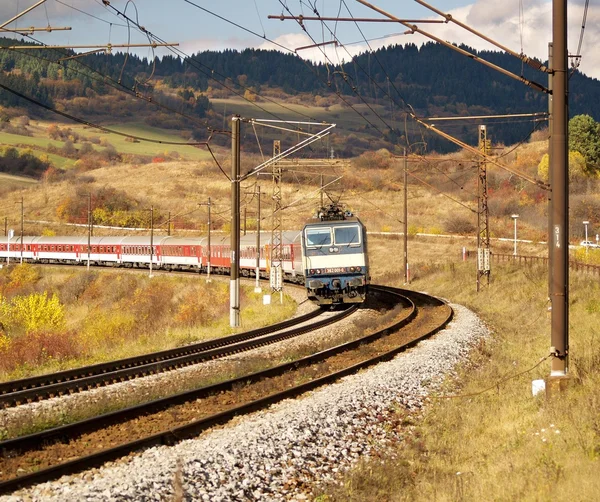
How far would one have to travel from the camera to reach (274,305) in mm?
37594

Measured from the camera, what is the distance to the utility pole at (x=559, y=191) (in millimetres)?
12172

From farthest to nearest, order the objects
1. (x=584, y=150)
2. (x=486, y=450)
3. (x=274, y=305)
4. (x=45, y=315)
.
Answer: (x=584, y=150) < (x=45, y=315) < (x=274, y=305) < (x=486, y=450)

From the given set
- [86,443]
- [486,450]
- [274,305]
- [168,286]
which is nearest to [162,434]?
[86,443]

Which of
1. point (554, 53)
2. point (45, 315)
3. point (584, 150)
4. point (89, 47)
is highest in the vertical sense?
point (584, 150)

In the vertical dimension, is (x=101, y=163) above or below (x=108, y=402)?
above

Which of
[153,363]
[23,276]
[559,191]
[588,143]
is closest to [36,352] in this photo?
[153,363]

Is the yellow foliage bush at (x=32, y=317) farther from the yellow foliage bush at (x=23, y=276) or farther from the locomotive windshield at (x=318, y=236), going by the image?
the yellow foliage bush at (x=23, y=276)

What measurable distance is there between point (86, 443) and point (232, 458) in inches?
91.8

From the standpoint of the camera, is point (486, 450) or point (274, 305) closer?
point (486, 450)

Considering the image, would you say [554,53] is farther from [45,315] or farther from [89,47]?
[45,315]

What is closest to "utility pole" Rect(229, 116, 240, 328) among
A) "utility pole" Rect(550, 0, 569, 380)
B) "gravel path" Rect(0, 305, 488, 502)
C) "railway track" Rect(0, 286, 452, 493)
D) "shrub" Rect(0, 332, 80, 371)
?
"shrub" Rect(0, 332, 80, 371)

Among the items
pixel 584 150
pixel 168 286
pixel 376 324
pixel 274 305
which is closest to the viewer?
pixel 376 324

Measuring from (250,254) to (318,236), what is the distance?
2268cm

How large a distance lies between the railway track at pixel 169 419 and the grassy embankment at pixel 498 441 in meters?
2.43
